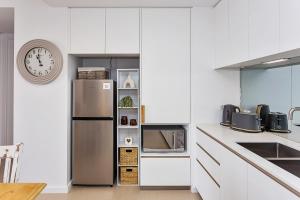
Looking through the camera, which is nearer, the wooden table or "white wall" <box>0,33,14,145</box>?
the wooden table

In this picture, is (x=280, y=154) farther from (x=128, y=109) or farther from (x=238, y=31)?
(x=128, y=109)

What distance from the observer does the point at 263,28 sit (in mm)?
1881

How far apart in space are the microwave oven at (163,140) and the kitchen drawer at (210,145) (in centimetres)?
27

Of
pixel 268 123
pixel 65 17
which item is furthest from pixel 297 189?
pixel 65 17

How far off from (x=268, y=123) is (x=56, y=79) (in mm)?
2634

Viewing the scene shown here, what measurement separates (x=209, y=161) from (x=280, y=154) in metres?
0.73

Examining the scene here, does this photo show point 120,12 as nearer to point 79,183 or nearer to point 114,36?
point 114,36

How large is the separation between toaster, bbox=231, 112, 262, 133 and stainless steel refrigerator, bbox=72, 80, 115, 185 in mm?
1618

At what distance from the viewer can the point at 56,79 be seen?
10.2 ft

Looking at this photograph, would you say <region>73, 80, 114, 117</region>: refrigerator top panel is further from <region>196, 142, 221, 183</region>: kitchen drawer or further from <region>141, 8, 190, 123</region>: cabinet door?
<region>196, 142, 221, 183</region>: kitchen drawer

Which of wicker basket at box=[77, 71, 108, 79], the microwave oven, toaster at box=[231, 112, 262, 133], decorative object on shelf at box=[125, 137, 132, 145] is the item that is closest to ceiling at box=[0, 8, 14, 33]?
wicker basket at box=[77, 71, 108, 79]

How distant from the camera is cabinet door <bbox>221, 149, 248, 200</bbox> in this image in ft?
5.44

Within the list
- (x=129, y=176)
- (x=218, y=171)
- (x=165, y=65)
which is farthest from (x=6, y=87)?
(x=218, y=171)

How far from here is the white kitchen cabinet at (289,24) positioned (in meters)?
1.47
